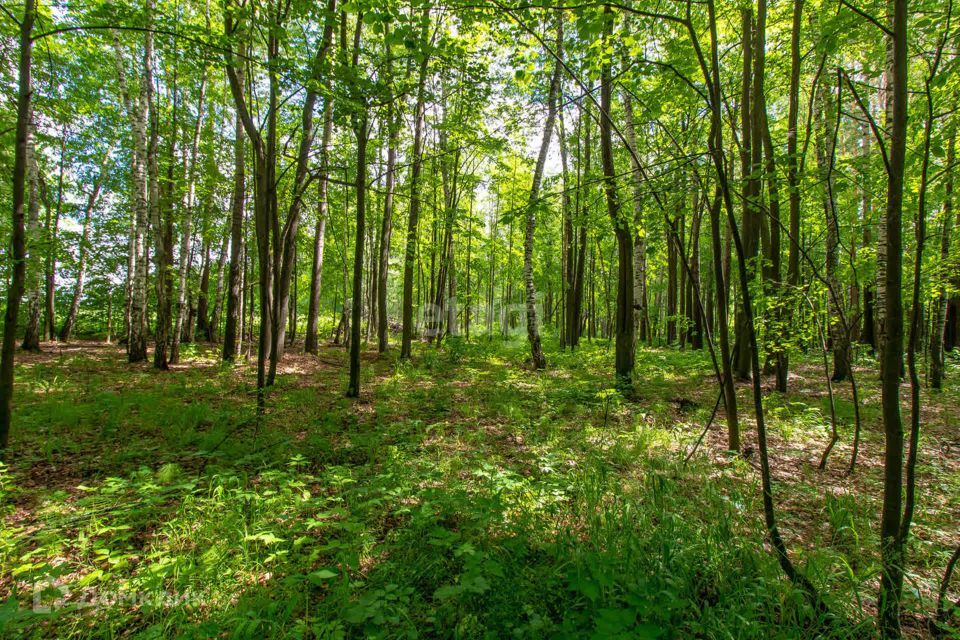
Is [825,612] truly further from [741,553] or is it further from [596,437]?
[596,437]

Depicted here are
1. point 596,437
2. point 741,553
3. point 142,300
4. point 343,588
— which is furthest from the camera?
point 142,300

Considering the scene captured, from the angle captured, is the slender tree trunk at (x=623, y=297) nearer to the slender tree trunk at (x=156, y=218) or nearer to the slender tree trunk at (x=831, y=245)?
the slender tree trunk at (x=831, y=245)

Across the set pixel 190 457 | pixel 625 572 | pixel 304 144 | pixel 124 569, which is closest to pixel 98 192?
pixel 304 144

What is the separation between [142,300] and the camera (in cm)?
853

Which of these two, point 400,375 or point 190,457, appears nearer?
point 190,457

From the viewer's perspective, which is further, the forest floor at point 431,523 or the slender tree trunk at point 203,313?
the slender tree trunk at point 203,313

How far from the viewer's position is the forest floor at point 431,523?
1974mm

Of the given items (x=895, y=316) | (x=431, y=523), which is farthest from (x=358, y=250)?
(x=895, y=316)

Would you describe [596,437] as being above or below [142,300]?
below

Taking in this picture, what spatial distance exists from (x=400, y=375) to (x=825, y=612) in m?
7.74

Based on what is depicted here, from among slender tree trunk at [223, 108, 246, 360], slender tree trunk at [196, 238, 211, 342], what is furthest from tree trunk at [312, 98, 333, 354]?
slender tree trunk at [196, 238, 211, 342]

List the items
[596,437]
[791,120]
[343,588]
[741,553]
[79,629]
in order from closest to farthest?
[79,629] < [343,588] < [741,553] < [596,437] < [791,120]

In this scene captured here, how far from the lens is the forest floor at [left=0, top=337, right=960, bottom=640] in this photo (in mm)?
1974

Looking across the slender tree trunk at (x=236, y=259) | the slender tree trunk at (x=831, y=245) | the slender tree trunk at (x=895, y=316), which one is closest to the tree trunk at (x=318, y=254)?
the slender tree trunk at (x=236, y=259)
